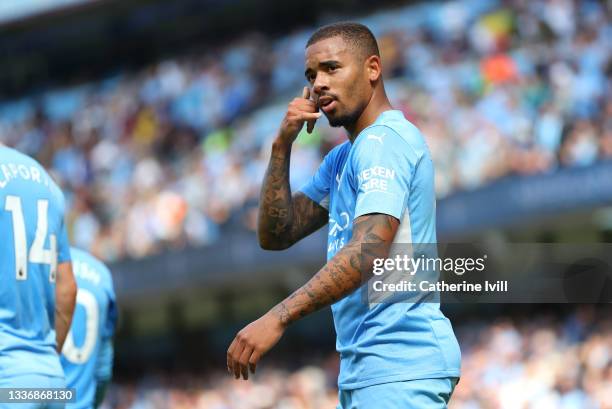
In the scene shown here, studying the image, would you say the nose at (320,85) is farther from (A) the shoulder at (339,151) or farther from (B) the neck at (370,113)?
(A) the shoulder at (339,151)

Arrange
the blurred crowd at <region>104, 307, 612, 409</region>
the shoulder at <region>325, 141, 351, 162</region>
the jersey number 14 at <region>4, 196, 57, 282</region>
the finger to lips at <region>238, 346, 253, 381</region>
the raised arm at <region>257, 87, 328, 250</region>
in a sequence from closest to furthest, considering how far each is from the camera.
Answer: the finger to lips at <region>238, 346, 253, 381</region> → the raised arm at <region>257, 87, 328, 250</region> → the shoulder at <region>325, 141, 351, 162</region> → the jersey number 14 at <region>4, 196, 57, 282</region> → the blurred crowd at <region>104, 307, 612, 409</region>

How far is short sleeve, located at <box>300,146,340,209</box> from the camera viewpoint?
15.8 ft

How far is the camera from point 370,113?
4.44 metres

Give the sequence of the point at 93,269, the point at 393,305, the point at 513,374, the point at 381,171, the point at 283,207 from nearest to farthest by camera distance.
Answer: the point at 381,171
the point at 393,305
the point at 283,207
the point at 93,269
the point at 513,374

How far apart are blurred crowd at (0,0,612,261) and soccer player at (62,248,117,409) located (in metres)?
6.94

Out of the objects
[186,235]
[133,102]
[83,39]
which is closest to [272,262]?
[186,235]

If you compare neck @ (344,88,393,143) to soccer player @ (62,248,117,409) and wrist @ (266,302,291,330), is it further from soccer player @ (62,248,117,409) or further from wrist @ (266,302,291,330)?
soccer player @ (62,248,117,409)

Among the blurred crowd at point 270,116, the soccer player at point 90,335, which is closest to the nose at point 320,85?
the soccer player at point 90,335

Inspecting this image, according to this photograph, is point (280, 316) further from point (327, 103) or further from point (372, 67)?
point (372, 67)

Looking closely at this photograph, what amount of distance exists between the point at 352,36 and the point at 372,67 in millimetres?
143

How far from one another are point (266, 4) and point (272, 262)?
775 cm

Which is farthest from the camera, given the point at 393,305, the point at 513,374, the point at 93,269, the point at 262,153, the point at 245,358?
the point at 262,153

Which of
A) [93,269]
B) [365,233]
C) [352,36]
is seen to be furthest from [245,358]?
[93,269]


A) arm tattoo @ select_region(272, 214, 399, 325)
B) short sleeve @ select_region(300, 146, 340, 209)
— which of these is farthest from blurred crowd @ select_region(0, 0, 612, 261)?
arm tattoo @ select_region(272, 214, 399, 325)
